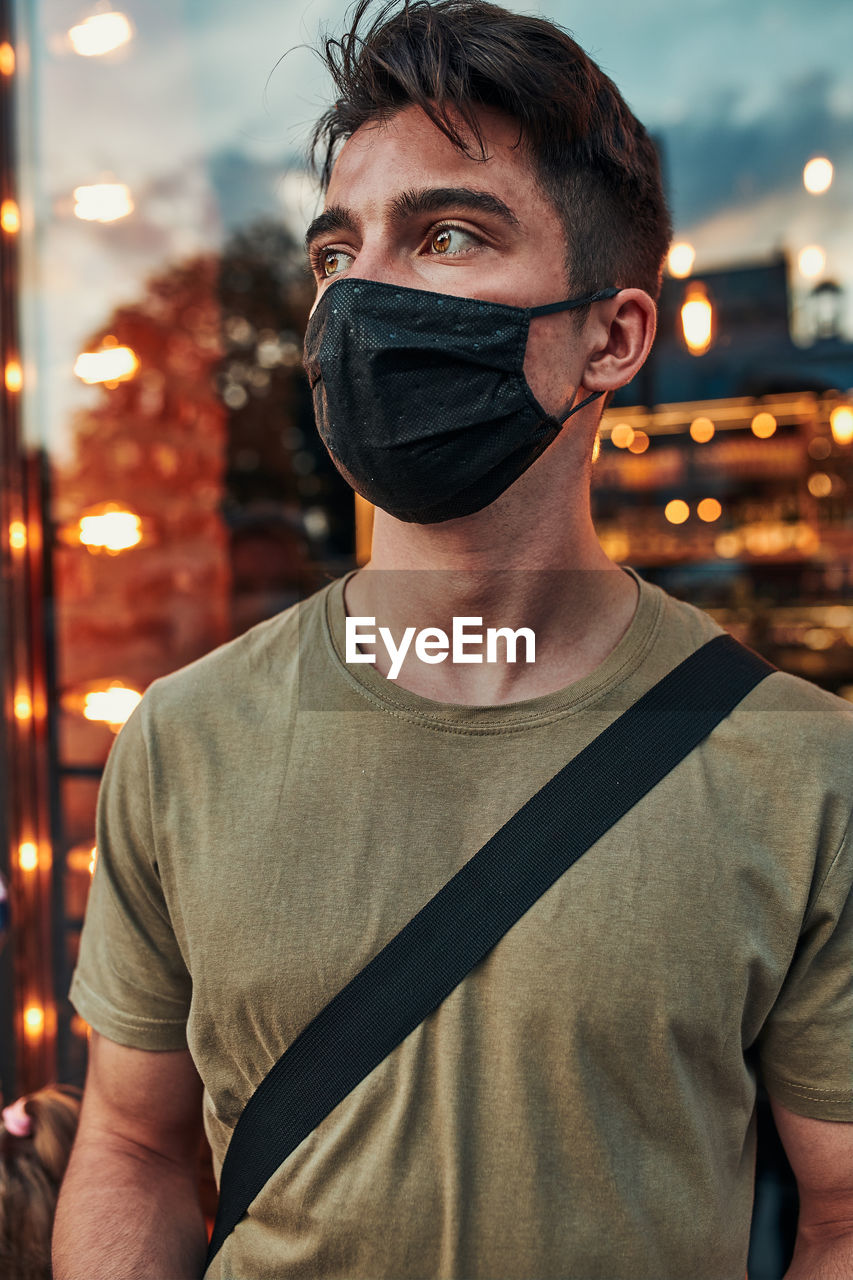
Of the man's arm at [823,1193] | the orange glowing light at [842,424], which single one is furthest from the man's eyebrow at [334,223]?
the orange glowing light at [842,424]

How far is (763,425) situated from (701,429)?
20 cm

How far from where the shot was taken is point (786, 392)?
3.26m

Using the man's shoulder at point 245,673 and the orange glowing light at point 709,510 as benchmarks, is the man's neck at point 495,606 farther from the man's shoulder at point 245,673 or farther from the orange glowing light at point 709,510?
the orange glowing light at point 709,510

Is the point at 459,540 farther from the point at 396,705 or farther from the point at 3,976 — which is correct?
the point at 3,976

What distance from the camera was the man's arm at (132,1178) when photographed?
4.00 ft

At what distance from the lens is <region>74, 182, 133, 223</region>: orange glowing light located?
151 inches

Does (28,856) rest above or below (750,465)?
below

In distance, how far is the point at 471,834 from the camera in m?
1.17

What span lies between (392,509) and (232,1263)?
0.93m

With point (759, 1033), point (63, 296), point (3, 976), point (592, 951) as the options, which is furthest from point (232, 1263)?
point (63, 296)

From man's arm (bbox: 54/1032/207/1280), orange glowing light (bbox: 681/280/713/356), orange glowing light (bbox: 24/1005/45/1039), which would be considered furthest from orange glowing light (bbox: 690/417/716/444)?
orange glowing light (bbox: 24/1005/45/1039)

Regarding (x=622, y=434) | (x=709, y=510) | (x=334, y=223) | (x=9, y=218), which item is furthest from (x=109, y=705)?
(x=334, y=223)

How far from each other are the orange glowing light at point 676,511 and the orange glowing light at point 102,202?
96.7 inches

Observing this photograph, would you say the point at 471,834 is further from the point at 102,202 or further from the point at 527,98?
the point at 102,202
